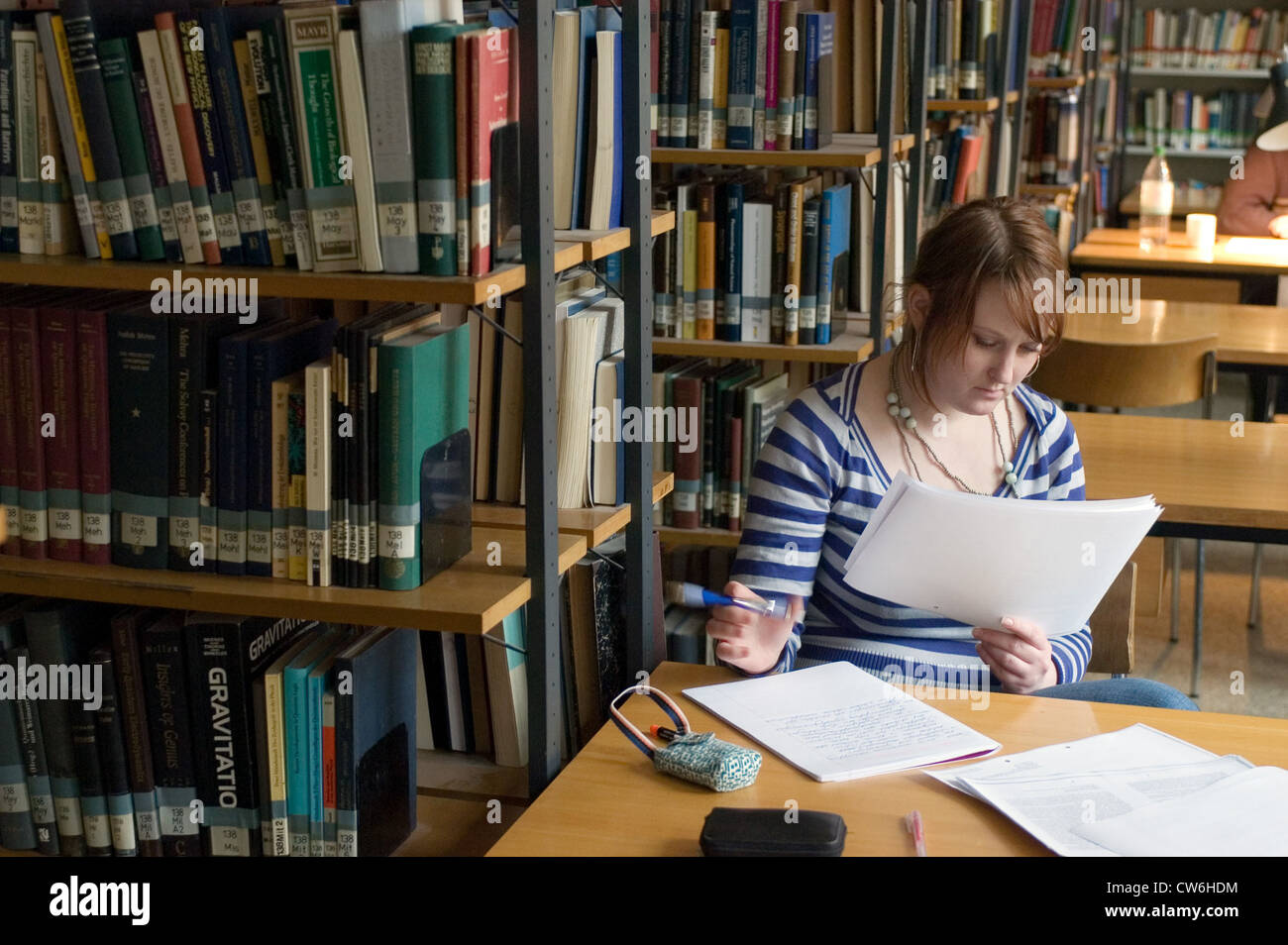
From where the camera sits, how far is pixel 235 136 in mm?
1476

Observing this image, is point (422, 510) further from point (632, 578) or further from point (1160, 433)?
point (1160, 433)

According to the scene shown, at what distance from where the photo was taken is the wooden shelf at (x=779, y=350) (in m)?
2.93

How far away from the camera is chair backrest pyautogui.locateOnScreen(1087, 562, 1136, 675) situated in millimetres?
2092

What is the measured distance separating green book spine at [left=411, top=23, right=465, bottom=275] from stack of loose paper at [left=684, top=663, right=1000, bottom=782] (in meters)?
0.61

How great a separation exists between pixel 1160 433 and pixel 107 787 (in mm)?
2127

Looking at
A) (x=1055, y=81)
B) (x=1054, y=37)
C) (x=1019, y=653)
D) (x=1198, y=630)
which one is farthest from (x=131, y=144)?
(x=1054, y=37)

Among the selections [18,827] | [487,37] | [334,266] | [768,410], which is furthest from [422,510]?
[768,410]

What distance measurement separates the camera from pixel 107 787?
172 cm

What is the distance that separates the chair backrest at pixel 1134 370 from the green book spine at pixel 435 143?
2319mm

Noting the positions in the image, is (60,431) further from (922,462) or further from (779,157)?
(779,157)

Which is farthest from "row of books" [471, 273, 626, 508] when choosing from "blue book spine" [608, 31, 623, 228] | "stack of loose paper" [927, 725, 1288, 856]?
"stack of loose paper" [927, 725, 1288, 856]

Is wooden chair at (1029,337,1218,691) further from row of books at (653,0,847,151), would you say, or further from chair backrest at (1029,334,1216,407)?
row of books at (653,0,847,151)

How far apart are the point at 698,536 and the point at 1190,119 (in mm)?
5546

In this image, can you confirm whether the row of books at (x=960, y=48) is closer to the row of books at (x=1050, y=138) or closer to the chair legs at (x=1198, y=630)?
the chair legs at (x=1198, y=630)
